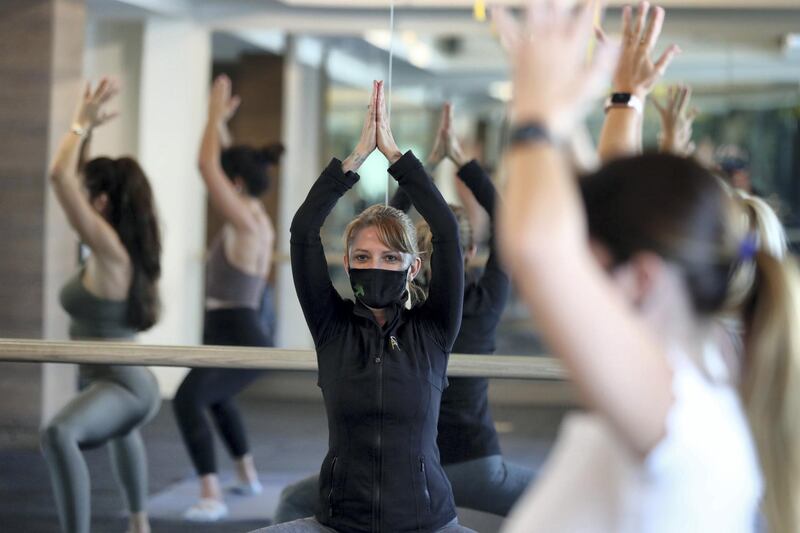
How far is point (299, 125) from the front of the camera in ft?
26.9

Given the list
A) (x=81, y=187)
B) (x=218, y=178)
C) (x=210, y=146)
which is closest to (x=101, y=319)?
(x=81, y=187)

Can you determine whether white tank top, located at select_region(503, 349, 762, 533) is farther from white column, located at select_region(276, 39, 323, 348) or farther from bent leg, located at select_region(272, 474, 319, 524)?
white column, located at select_region(276, 39, 323, 348)

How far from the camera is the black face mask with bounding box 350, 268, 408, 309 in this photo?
2484 millimetres

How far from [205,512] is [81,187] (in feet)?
4.55

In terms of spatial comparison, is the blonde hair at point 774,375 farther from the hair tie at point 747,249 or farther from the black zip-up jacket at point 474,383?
the black zip-up jacket at point 474,383

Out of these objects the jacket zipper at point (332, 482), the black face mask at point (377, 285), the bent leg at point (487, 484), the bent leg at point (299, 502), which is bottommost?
the bent leg at point (299, 502)

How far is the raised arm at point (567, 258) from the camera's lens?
101 cm

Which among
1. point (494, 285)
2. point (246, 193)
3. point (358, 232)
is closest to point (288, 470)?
point (494, 285)

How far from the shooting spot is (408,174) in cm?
240

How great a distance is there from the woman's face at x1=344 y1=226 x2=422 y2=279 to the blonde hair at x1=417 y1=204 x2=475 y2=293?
59cm

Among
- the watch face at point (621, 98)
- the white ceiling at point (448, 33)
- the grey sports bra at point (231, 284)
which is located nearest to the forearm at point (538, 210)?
the watch face at point (621, 98)

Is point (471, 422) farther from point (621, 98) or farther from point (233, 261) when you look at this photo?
point (233, 261)

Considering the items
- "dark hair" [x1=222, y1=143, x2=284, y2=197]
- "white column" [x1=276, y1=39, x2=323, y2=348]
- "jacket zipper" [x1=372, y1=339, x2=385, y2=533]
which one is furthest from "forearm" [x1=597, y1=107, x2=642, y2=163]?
"white column" [x1=276, y1=39, x2=323, y2=348]

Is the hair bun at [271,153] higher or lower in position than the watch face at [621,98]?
higher
